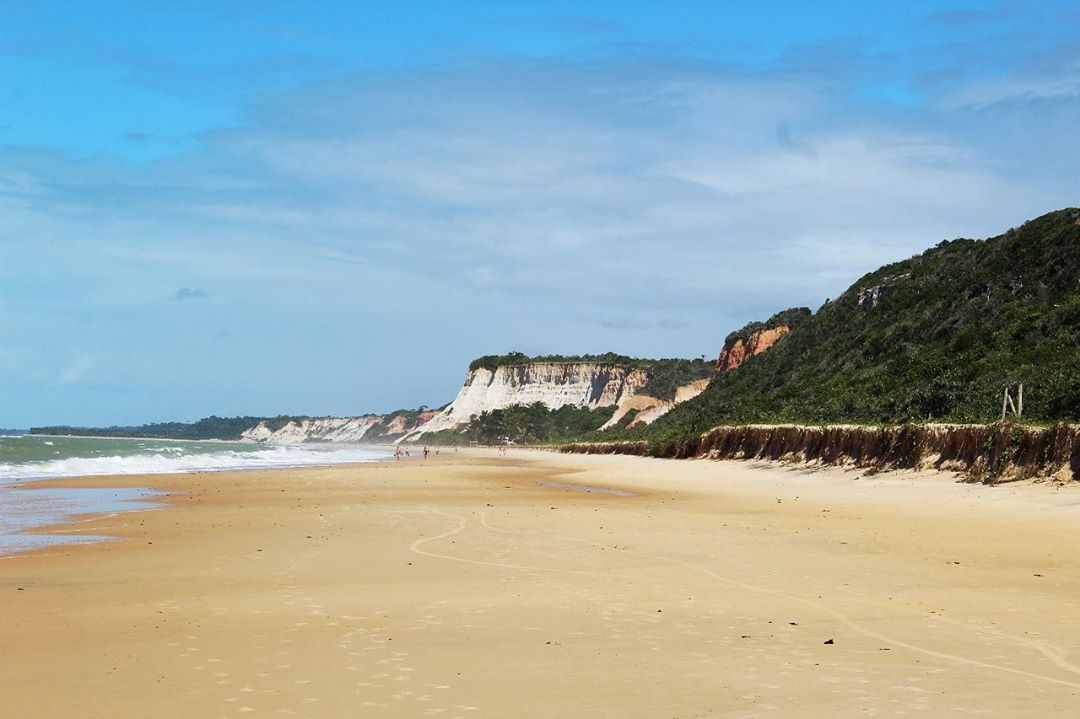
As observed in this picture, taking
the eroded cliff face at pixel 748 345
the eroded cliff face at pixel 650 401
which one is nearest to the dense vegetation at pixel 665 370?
the eroded cliff face at pixel 650 401

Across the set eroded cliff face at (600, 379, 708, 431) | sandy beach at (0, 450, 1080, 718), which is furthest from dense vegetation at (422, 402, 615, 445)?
sandy beach at (0, 450, 1080, 718)

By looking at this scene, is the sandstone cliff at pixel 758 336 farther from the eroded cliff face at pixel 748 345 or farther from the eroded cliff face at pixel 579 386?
the eroded cliff face at pixel 579 386

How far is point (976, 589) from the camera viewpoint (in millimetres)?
11445

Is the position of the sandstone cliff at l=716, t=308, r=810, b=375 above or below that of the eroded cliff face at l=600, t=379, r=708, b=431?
above

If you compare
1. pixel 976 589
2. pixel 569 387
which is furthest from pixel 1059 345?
pixel 569 387

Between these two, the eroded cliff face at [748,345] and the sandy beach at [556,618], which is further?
the eroded cliff face at [748,345]

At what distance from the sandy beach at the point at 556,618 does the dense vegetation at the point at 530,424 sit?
476 feet

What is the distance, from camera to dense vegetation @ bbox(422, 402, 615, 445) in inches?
6708

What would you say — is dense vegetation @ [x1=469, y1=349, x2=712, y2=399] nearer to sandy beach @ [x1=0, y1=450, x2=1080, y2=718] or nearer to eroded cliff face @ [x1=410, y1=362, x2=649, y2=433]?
eroded cliff face @ [x1=410, y1=362, x2=649, y2=433]

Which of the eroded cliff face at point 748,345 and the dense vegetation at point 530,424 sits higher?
the eroded cliff face at point 748,345

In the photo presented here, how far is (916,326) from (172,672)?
57.3m

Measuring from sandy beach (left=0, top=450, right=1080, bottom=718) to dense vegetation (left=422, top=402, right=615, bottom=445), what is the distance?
476 feet

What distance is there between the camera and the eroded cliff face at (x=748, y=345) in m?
102

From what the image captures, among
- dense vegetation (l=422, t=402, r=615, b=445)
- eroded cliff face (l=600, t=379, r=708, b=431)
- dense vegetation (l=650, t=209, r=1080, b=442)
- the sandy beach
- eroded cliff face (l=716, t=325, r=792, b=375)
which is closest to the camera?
the sandy beach
